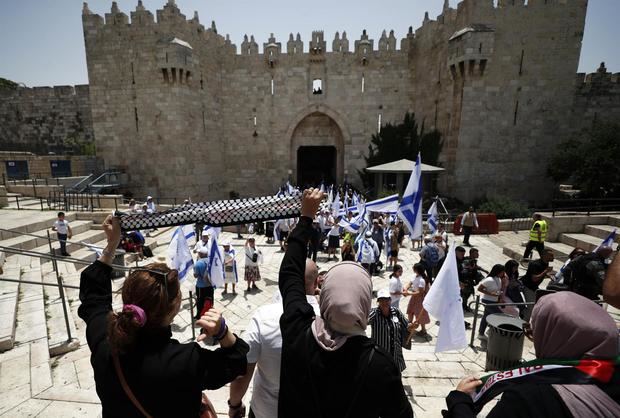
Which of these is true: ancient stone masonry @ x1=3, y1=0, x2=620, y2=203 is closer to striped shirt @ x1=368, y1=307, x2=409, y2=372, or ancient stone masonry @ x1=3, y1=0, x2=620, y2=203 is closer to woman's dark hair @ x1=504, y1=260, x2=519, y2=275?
woman's dark hair @ x1=504, y1=260, x2=519, y2=275

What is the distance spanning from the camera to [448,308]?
4102 mm

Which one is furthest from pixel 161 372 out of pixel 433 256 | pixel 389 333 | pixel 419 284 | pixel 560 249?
pixel 560 249

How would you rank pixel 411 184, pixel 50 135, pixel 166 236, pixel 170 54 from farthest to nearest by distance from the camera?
pixel 50 135 < pixel 170 54 < pixel 166 236 < pixel 411 184

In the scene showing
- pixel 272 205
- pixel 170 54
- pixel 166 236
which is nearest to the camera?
pixel 272 205

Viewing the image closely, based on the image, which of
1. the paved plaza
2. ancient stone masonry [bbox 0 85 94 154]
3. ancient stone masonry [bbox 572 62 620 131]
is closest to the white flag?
the paved plaza

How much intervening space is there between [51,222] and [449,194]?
649 inches

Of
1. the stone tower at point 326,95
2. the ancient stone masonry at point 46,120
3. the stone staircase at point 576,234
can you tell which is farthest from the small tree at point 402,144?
the ancient stone masonry at point 46,120

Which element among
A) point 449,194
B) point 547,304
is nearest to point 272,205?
point 547,304

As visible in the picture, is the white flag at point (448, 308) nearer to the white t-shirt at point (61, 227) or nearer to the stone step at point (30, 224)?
the white t-shirt at point (61, 227)

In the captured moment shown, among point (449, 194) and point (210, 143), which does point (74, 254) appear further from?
point (449, 194)

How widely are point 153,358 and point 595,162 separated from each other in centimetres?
1689

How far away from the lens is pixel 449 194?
50.5 feet

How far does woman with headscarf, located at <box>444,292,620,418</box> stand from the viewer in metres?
0.99

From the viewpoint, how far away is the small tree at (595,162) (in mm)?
12320
